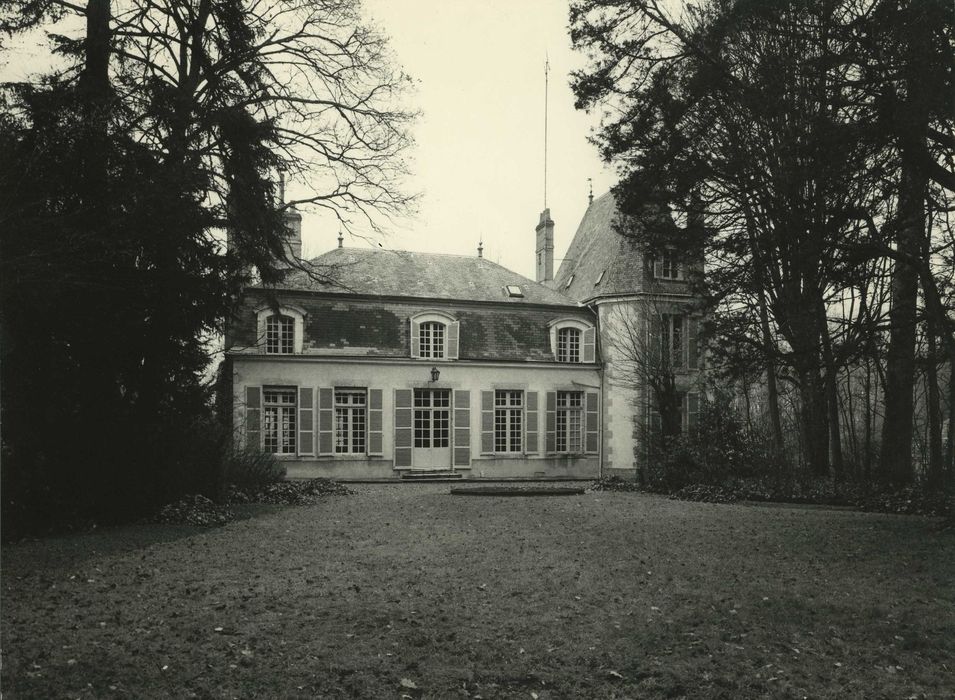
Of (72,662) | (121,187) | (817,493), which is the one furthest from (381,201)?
(72,662)

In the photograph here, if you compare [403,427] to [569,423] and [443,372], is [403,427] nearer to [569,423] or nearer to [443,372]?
[443,372]

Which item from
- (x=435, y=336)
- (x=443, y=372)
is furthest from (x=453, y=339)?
(x=443, y=372)

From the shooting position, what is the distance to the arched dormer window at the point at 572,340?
21312 mm

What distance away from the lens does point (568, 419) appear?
2123cm

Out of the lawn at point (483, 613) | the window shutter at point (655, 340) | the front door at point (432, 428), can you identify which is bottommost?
the lawn at point (483, 613)

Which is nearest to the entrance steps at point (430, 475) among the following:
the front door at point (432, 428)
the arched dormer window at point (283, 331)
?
the front door at point (432, 428)

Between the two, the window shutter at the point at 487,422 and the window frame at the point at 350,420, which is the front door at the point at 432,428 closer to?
the window shutter at the point at 487,422

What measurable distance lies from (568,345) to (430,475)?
17.7 feet

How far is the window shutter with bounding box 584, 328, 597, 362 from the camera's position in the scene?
21422 millimetres

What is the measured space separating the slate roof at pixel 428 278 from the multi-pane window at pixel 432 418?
8.78ft

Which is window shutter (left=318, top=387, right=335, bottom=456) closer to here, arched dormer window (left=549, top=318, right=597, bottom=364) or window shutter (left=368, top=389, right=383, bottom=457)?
window shutter (left=368, top=389, right=383, bottom=457)

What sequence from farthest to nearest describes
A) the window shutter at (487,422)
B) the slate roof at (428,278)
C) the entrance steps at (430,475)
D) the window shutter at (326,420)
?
the slate roof at (428,278), the window shutter at (487,422), the entrance steps at (430,475), the window shutter at (326,420)

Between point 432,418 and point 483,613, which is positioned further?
point 432,418

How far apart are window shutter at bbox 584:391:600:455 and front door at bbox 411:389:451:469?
394cm
